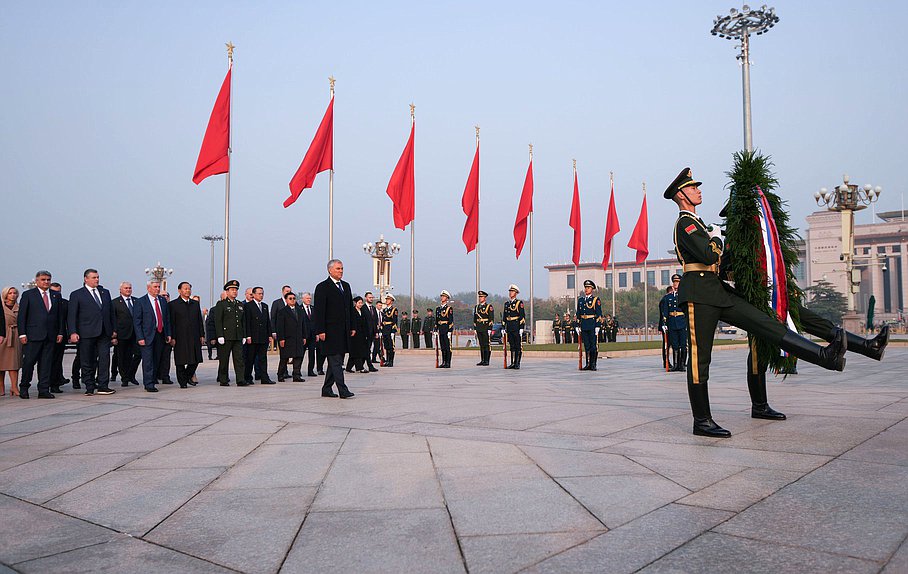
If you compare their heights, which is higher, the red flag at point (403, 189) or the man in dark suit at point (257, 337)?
the red flag at point (403, 189)

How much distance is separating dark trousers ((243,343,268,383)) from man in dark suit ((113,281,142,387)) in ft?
6.60

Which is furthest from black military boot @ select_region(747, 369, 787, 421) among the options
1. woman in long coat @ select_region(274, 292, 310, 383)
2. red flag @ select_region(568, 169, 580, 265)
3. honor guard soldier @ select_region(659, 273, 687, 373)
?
red flag @ select_region(568, 169, 580, 265)

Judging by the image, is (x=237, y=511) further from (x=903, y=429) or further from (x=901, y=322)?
(x=901, y=322)

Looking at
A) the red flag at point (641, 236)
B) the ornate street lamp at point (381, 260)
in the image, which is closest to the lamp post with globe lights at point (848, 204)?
the red flag at point (641, 236)

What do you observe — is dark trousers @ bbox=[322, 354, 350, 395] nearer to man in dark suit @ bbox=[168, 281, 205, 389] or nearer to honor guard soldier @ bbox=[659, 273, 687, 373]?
man in dark suit @ bbox=[168, 281, 205, 389]

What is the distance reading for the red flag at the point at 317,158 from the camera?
2109cm

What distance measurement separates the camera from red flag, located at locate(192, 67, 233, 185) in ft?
62.0

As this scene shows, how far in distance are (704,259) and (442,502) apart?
3182 millimetres

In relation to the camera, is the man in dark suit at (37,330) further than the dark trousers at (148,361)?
No

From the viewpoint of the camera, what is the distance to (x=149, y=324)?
12.2m

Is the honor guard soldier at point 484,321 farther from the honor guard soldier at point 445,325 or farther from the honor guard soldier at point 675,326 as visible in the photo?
the honor guard soldier at point 675,326

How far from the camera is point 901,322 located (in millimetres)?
73250

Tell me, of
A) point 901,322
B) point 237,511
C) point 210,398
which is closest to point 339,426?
point 237,511

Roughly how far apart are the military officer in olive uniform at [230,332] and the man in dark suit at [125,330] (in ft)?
4.76
